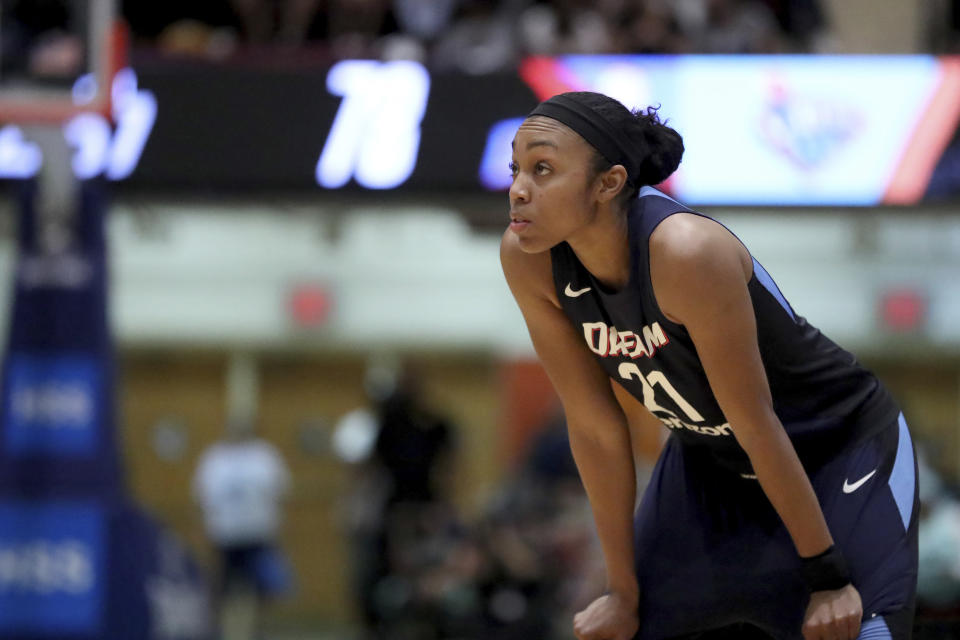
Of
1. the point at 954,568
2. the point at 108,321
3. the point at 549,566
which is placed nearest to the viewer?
the point at 954,568

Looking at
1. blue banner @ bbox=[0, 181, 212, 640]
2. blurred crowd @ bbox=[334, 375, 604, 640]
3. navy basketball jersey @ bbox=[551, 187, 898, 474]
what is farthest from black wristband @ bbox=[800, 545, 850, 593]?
blurred crowd @ bbox=[334, 375, 604, 640]

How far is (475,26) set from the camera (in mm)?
8078

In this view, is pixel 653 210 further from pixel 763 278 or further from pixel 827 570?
pixel 827 570

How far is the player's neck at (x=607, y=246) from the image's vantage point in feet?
8.54

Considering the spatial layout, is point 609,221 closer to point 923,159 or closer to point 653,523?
point 653,523

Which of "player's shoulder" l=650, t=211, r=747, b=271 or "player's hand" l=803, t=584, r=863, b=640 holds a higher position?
"player's shoulder" l=650, t=211, r=747, b=271

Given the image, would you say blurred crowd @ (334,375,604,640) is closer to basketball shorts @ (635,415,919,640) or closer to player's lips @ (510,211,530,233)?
basketball shorts @ (635,415,919,640)

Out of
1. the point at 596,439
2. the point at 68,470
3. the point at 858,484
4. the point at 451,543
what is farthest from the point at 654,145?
the point at 451,543

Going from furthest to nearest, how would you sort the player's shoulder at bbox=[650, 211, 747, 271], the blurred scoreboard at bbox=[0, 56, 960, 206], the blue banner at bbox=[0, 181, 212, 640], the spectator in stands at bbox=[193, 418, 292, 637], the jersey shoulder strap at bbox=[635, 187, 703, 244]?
the spectator in stands at bbox=[193, 418, 292, 637]
the blurred scoreboard at bbox=[0, 56, 960, 206]
the blue banner at bbox=[0, 181, 212, 640]
the jersey shoulder strap at bbox=[635, 187, 703, 244]
the player's shoulder at bbox=[650, 211, 747, 271]

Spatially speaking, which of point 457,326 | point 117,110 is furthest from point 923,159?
point 457,326

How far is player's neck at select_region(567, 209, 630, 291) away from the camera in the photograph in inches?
102

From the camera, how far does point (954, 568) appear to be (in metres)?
6.29

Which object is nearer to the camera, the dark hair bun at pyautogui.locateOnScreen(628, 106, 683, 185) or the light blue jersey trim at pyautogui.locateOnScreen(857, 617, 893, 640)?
the light blue jersey trim at pyautogui.locateOnScreen(857, 617, 893, 640)

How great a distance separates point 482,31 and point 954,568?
4.07 m
